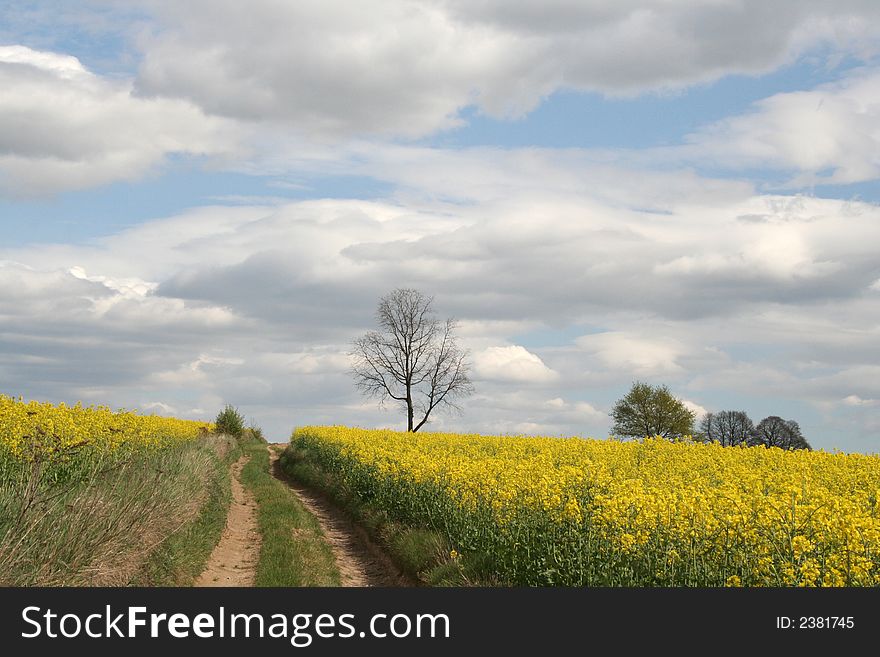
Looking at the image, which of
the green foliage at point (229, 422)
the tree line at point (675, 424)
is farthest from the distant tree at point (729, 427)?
the green foliage at point (229, 422)

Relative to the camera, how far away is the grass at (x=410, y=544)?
37.0ft

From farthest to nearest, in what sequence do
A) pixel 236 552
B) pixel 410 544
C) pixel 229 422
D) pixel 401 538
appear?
pixel 229 422
pixel 236 552
pixel 401 538
pixel 410 544

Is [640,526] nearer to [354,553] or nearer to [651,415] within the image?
[354,553]

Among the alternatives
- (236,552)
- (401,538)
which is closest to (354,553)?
(401,538)

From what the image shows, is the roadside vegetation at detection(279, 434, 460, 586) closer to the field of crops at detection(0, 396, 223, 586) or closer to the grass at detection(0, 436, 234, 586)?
the grass at detection(0, 436, 234, 586)

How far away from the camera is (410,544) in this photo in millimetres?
13742

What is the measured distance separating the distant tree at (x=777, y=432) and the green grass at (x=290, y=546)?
5249cm

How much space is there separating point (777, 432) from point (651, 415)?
12065 mm

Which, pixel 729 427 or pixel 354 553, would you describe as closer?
pixel 354 553

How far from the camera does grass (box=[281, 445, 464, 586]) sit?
11270 mm

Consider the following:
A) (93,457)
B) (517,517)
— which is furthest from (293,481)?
(517,517)

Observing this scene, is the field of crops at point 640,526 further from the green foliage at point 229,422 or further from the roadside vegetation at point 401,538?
the green foliage at point 229,422

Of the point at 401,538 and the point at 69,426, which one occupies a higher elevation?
the point at 69,426

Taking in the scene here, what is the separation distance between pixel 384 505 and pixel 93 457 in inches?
248
